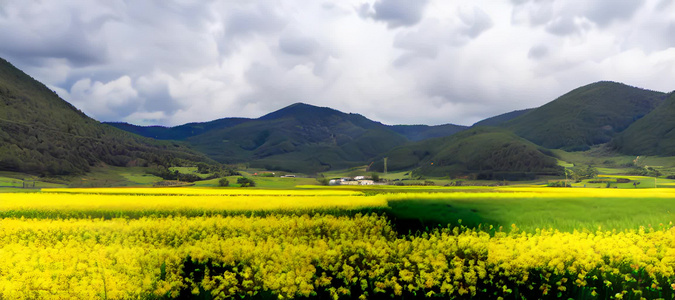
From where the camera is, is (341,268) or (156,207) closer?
(341,268)

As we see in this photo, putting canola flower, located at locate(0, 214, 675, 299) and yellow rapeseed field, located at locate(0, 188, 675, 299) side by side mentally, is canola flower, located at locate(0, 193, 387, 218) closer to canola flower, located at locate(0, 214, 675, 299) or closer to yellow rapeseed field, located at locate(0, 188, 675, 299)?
yellow rapeseed field, located at locate(0, 188, 675, 299)

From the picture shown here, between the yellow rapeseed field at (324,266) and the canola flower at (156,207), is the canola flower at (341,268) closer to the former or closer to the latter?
the yellow rapeseed field at (324,266)

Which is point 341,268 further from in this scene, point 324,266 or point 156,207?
point 156,207

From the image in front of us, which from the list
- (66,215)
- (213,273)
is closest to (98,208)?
(66,215)

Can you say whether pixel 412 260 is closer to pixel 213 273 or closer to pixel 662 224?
pixel 213 273

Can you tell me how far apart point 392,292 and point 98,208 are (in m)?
19.1

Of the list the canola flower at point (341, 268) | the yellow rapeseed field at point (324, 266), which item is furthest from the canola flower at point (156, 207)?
the canola flower at point (341, 268)

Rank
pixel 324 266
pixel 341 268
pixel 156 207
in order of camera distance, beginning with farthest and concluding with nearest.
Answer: pixel 156 207
pixel 341 268
pixel 324 266

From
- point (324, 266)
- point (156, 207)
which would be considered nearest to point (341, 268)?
point (324, 266)

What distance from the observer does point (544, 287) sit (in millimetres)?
14008

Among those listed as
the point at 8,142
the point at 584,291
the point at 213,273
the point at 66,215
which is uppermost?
the point at 8,142

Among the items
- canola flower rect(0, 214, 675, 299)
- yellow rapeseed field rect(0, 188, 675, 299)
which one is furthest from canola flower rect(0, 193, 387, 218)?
canola flower rect(0, 214, 675, 299)

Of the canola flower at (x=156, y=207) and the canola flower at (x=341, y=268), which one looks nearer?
the canola flower at (x=341, y=268)

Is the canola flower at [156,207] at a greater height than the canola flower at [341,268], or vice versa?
the canola flower at [156,207]
